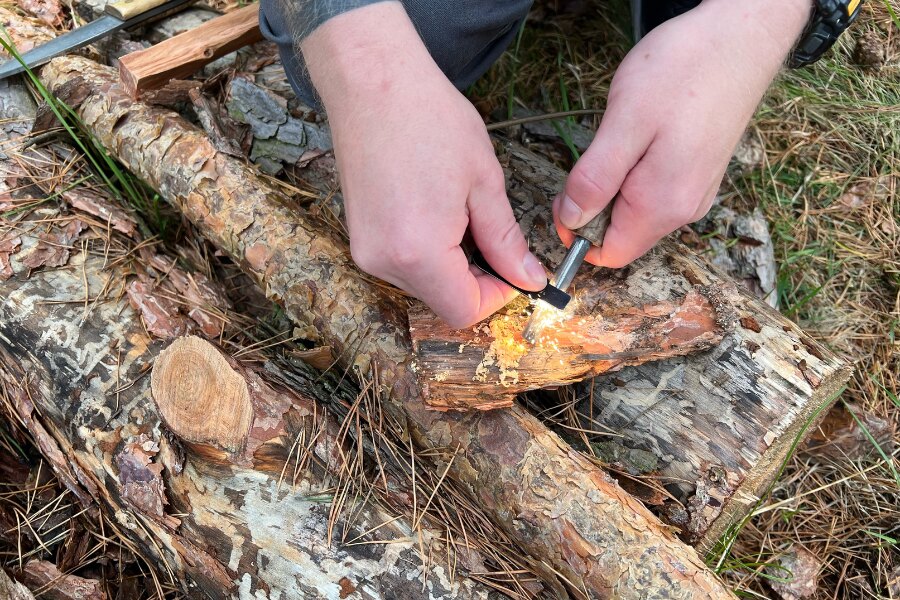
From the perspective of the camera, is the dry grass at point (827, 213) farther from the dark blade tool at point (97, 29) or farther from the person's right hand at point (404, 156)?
the dark blade tool at point (97, 29)

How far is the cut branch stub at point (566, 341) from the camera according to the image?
1783mm

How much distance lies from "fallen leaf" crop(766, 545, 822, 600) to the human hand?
1576 mm

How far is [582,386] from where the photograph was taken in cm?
211

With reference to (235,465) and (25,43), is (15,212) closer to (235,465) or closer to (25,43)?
(25,43)

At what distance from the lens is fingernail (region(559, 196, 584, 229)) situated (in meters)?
1.71

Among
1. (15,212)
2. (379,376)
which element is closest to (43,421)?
(15,212)

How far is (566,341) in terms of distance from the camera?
1.84 m

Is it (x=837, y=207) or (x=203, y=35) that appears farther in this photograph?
(x=837, y=207)

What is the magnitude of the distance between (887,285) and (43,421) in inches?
141

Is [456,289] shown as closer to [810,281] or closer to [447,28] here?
[447,28]

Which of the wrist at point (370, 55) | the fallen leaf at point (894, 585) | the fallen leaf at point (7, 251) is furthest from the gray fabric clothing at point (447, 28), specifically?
the fallen leaf at point (894, 585)

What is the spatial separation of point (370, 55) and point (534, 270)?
2.38ft

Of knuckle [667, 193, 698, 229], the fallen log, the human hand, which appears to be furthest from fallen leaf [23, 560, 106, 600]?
knuckle [667, 193, 698, 229]

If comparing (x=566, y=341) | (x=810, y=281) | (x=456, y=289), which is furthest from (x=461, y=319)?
(x=810, y=281)
